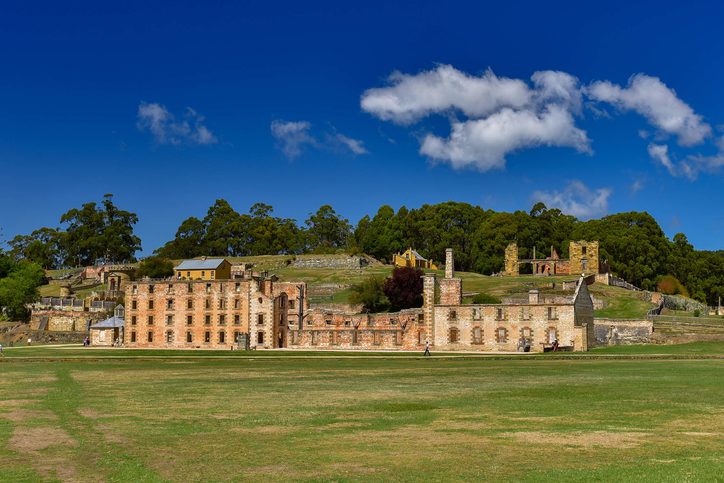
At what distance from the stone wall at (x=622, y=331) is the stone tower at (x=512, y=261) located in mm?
44705

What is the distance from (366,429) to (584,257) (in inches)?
3858

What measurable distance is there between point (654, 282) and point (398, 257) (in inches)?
1609

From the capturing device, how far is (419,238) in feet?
490

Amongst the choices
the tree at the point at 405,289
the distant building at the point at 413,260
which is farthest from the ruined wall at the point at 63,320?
the distant building at the point at 413,260

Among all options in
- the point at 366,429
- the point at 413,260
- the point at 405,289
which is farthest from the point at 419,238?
the point at 366,429

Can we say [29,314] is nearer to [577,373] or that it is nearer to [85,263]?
[85,263]

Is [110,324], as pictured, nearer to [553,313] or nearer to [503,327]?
[503,327]

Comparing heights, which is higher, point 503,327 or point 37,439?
point 503,327

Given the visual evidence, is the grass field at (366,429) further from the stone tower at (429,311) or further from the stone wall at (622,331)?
the stone wall at (622,331)

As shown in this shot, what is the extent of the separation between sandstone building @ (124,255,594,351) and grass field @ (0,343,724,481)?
36.3m

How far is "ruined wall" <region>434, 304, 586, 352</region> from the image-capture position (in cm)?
6675

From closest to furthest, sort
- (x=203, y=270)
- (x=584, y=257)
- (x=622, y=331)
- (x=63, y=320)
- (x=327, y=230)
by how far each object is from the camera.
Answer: (x=622, y=331) → (x=63, y=320) → (x=203, y=270) → (x=584, y=257) → (x=327, y=230)

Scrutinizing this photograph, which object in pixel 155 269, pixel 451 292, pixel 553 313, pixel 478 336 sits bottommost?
pixel 478 336

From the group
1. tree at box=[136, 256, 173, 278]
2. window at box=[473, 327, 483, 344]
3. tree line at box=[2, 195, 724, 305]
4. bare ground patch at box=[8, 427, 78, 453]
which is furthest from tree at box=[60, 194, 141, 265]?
bare ground patch at box=[8, 427, 78, 453]
